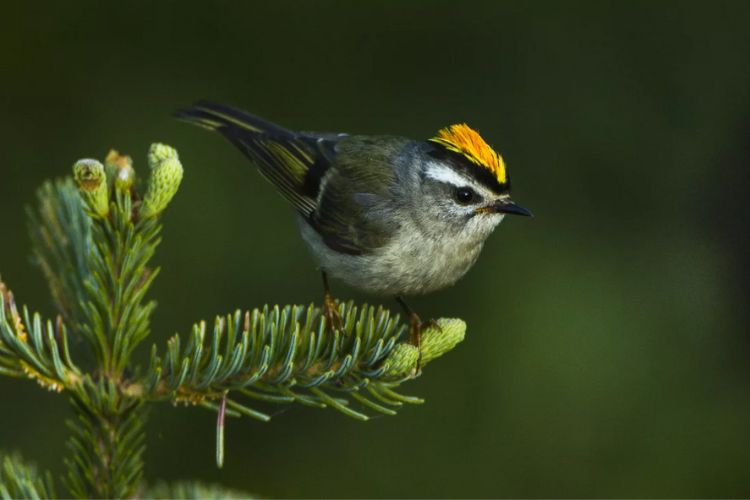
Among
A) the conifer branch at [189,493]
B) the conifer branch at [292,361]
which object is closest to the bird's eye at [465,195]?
the conifer branch at [292,361]

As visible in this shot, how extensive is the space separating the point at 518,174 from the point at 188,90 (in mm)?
1370

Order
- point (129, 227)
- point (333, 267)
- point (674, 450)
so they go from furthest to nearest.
Answer: point (674, 450) < point (333, 267) < point (129, 227)

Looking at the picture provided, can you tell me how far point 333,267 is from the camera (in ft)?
9.89

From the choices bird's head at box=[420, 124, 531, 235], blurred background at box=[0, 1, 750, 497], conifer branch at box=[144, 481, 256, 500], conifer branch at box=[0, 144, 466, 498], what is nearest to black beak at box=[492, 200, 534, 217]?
bird's head at box=[420, 124, 531, 235]

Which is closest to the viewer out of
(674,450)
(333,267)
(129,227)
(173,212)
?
(129,227)

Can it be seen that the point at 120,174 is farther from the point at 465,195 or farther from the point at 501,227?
the point at 501,227

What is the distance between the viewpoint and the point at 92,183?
1694mm

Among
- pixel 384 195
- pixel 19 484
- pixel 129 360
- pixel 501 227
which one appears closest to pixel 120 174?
pixel 129 360

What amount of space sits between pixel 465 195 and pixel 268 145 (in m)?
0.79

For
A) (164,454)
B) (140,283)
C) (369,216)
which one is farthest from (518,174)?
(140,283)

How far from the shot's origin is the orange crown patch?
108 inches

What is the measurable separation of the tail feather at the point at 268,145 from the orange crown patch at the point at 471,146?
649mm

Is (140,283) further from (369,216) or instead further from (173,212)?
(173,212)

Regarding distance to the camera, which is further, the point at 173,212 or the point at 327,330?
the point at 173,212
